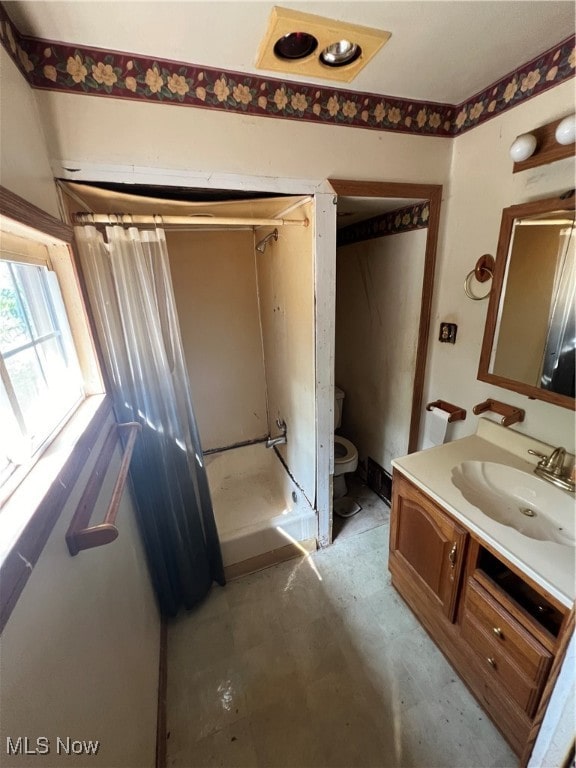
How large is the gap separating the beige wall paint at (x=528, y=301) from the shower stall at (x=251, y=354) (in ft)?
2.80

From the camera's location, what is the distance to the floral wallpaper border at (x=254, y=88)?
977 millimetres

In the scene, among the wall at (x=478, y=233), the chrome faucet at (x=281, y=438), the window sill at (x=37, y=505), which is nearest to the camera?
the window sill at (x=37, y=505)

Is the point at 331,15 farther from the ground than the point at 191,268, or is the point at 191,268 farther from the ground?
the point at 331,15

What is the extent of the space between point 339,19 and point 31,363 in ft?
4.46

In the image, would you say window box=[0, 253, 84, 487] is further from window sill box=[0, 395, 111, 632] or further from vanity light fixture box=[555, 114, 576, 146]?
vanity light fixture box=[555, 114, 576, 146]

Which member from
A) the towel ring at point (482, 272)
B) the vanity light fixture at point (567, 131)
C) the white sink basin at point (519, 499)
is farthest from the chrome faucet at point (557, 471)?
the vanity light fixture at point (567, 131)

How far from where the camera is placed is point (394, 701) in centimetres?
127

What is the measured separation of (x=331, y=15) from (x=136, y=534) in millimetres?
1959

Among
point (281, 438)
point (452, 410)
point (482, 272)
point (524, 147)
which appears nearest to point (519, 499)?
point (452, 410)

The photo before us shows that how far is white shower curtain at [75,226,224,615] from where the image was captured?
1227 millimetres

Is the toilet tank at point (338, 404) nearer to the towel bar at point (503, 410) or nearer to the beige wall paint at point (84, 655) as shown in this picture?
the towel bar at point (503, 410)

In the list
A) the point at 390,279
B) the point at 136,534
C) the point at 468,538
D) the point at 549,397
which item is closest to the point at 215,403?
the point at 136,534

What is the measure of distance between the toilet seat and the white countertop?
0.80m

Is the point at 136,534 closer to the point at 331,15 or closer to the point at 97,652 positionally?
the point at 97,652
